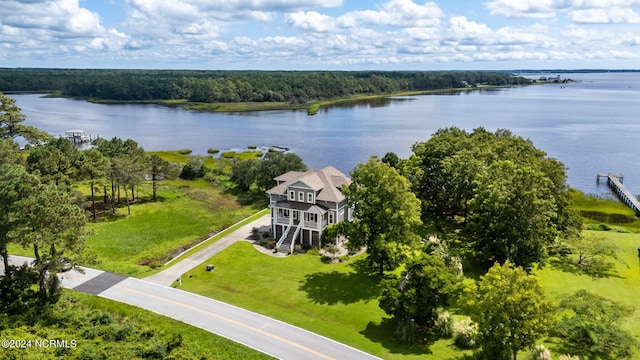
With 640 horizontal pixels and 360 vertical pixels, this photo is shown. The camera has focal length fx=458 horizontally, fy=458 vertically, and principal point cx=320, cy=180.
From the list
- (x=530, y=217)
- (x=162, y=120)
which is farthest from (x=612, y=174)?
(x=162, y=120)

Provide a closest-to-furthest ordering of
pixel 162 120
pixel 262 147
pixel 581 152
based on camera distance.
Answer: pixel 581 152 → pixel 262 147 → pixel 162 120

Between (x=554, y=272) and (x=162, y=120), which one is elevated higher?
Answer: (x=162, y=120)

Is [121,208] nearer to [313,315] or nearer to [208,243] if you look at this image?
[208,243]

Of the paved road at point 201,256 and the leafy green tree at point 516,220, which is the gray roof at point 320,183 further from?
the leafy green tree at point 516,220

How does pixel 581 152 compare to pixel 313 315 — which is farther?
pixel 581 152

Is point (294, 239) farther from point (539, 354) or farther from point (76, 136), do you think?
point (76, 136)

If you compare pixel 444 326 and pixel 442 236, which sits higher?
pixel 442 236

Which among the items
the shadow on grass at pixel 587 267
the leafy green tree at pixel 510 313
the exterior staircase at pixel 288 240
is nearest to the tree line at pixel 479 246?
the leafy green tree at pixel 510 313

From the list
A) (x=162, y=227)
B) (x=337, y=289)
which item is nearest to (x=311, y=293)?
(x=337, y=289)

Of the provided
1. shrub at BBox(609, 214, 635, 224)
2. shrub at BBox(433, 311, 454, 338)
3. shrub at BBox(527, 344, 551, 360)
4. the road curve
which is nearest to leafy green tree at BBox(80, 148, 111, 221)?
the road curve
